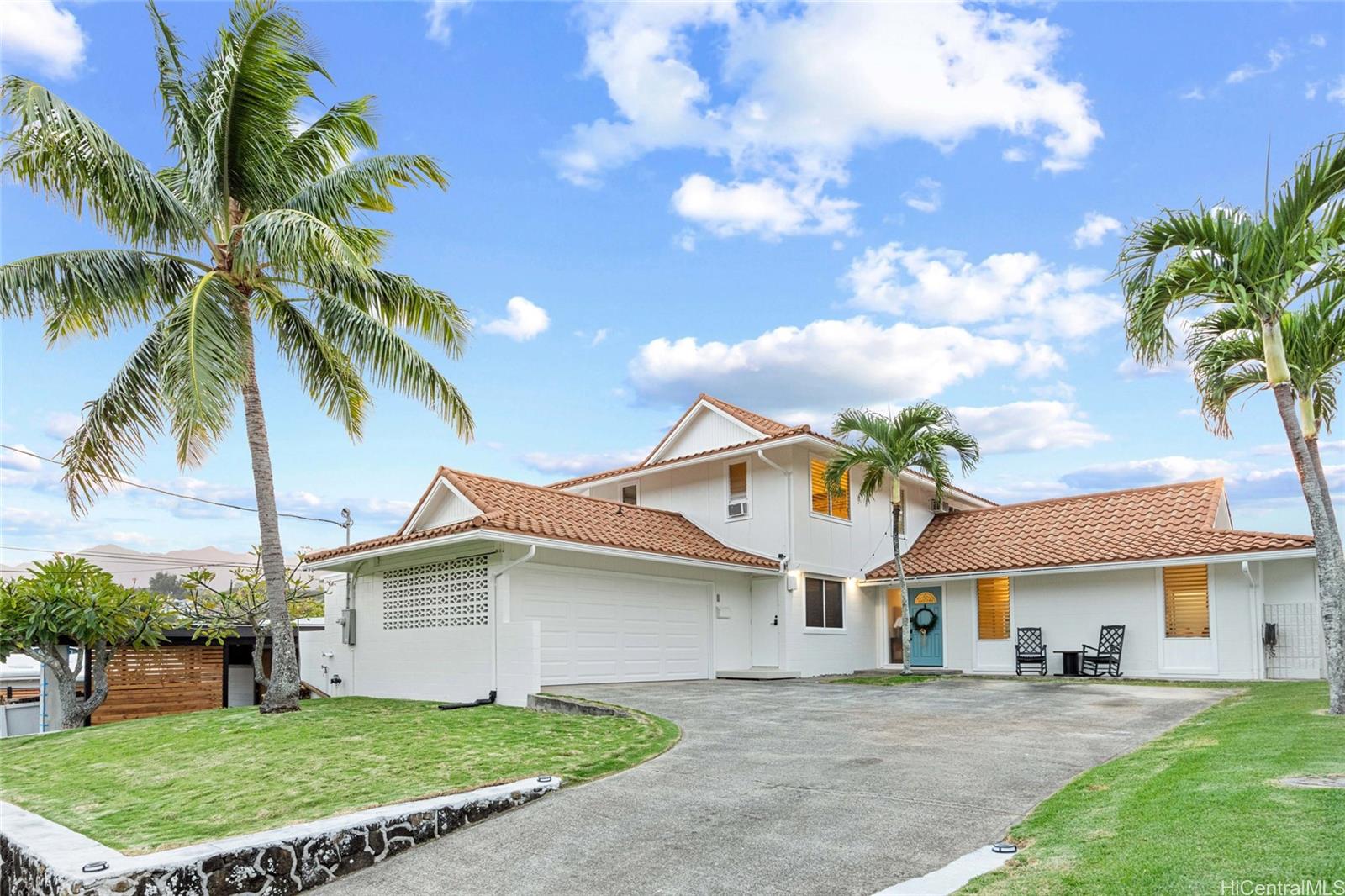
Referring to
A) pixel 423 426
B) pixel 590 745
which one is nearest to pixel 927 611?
pixel 423 426

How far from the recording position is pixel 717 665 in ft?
63.3

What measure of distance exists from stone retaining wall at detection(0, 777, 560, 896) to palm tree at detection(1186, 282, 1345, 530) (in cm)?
901

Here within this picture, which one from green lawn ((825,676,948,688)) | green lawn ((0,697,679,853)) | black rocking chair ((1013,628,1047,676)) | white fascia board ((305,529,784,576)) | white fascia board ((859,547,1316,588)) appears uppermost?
white fascia board ((305,529,784,576))

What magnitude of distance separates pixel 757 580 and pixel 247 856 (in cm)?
1509

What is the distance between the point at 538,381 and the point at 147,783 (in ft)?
48.6

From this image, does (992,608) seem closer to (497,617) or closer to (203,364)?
(497,617)

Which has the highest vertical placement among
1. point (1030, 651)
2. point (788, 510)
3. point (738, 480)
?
point (738, 480)

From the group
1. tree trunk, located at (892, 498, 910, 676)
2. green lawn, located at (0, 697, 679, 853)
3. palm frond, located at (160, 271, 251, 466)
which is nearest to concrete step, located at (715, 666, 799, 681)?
tree trunk, located at (892, 498, 910, 676)

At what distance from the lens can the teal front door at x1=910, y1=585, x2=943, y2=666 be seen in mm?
21406

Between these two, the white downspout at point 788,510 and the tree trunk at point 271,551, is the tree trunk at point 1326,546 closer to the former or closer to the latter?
the white downspout at point 788,510

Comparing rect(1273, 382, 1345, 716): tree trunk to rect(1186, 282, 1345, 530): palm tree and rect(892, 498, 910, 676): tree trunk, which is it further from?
rect(892, 498, 910, 676): tree trunk

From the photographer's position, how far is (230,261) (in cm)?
1359

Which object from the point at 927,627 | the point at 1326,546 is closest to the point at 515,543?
the point at 1326,546

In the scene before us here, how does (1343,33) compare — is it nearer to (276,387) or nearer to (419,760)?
(419,760)
